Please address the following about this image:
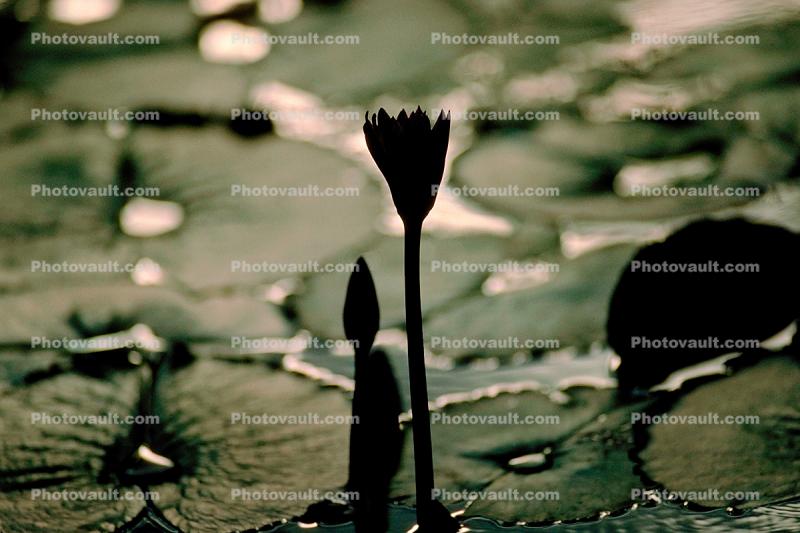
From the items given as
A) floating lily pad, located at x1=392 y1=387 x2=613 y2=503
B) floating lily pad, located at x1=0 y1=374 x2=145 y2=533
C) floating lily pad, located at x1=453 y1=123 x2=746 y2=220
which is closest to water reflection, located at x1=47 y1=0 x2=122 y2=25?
floating lily pad, located at x1=453 y1=123 x2=746 y2=220

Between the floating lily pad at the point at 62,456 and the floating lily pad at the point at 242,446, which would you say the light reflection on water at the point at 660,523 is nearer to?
the floating lily pad at the point at 242,446

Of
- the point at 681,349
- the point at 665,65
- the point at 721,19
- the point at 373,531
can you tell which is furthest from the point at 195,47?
the point at 373,531

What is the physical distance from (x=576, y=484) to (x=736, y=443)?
230 mm

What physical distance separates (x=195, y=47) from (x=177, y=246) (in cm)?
113

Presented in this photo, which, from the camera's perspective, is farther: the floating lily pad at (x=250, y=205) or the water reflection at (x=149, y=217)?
the water reflection at (x=149, y=217)

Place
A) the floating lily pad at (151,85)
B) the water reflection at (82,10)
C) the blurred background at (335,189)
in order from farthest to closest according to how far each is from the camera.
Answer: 1. the water reflection at (82,10)
2. the floating lily pad at (151,85)
3. the blurred background at (335,189)

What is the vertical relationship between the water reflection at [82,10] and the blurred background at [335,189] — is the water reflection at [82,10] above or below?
above

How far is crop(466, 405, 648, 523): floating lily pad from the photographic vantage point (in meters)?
0.96

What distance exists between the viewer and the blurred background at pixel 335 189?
50.1 inches

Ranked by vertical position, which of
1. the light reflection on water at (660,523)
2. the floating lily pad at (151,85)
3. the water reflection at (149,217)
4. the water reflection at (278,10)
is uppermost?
the water reflection at (278,10)

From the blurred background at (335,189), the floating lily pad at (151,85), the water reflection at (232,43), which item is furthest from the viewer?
the water reflection at (232,43)

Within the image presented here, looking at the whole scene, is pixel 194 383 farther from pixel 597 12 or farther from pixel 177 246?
pixel 597 12

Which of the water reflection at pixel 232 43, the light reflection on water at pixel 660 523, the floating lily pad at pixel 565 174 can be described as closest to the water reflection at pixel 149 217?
the floating lily pad at pixel 565 174

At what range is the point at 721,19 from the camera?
256cm
